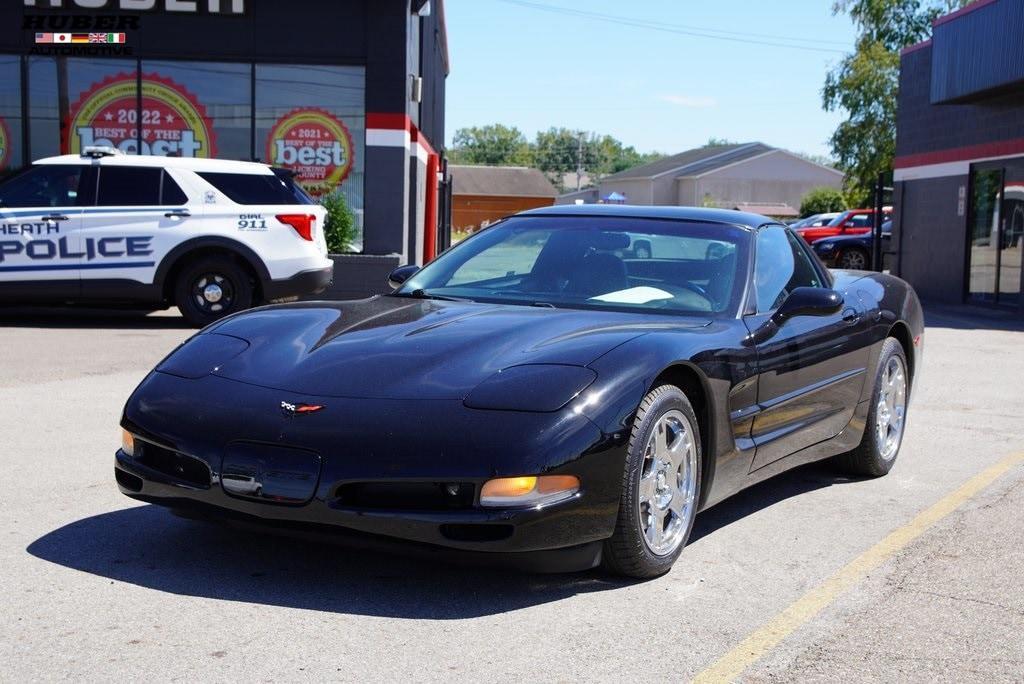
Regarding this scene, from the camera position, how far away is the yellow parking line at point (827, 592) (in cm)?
367

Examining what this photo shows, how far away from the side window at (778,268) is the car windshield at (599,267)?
0.15 m

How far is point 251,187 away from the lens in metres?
13.4

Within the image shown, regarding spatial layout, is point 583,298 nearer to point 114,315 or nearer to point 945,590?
point 945,590

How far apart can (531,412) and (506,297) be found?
4.69ft

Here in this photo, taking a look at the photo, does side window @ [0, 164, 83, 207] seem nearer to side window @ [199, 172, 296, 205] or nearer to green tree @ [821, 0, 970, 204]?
side window @ [199, 172, 296, 205]

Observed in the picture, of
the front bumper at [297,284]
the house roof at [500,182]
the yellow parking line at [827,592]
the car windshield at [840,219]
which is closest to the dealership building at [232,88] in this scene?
the front bumper at [297,284]

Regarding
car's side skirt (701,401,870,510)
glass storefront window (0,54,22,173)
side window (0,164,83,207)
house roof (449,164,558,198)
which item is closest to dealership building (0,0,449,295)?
glass storefront window (0,54,22,173)

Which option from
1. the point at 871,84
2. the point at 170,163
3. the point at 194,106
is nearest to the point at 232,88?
the point at 194,106

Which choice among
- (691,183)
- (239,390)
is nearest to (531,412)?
(239,390)

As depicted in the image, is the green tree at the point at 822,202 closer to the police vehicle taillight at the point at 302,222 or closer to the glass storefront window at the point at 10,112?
the glass storefront window at the point at 10,112

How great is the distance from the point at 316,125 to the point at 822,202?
5062cm

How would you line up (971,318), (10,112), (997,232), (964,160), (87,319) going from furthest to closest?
1. (964,160)
2. (997,232)
3. (971,318)
4. (10,112)
5. (87,319)

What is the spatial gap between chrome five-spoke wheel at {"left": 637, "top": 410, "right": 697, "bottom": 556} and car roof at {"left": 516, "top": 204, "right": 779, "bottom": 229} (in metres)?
1.54

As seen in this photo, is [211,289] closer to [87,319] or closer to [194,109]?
[87,319]
